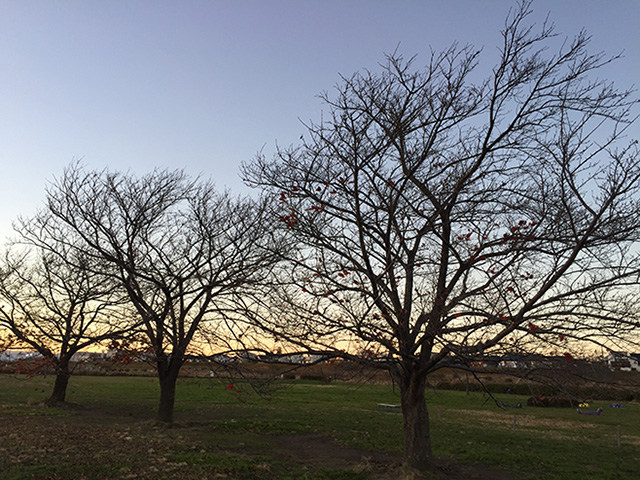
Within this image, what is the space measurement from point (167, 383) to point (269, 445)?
3.91 m

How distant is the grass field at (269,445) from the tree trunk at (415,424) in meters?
0.50

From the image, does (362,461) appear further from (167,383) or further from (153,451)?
(167,383)

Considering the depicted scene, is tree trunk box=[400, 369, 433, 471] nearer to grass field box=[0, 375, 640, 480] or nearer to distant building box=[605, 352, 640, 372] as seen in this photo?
grass field box=[0, 375, 640, 480]

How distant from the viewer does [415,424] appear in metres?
9.18

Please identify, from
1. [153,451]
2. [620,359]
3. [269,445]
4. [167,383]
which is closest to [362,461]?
[269,445]

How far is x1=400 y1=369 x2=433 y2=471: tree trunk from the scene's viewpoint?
9086mm

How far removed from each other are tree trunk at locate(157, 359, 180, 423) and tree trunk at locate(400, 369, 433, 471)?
7629mm

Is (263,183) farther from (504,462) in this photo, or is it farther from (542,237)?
(504,462)

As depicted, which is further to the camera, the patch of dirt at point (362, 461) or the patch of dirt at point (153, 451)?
the patch of dirt at point (362, 461)

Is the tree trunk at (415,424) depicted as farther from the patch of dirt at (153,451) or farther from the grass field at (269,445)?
the grass field at (269,445)

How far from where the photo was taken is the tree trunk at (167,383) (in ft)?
46.5

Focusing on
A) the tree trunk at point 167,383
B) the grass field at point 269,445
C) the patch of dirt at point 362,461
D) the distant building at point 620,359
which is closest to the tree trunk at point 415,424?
the patch of dirt at point 362,461

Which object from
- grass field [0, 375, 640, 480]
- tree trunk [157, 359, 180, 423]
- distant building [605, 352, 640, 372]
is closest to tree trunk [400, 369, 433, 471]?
grass field [0, 375, 640, 480]

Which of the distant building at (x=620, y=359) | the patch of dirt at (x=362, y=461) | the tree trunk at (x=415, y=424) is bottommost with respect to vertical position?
the patch of dirt at (x=362, y=461)
